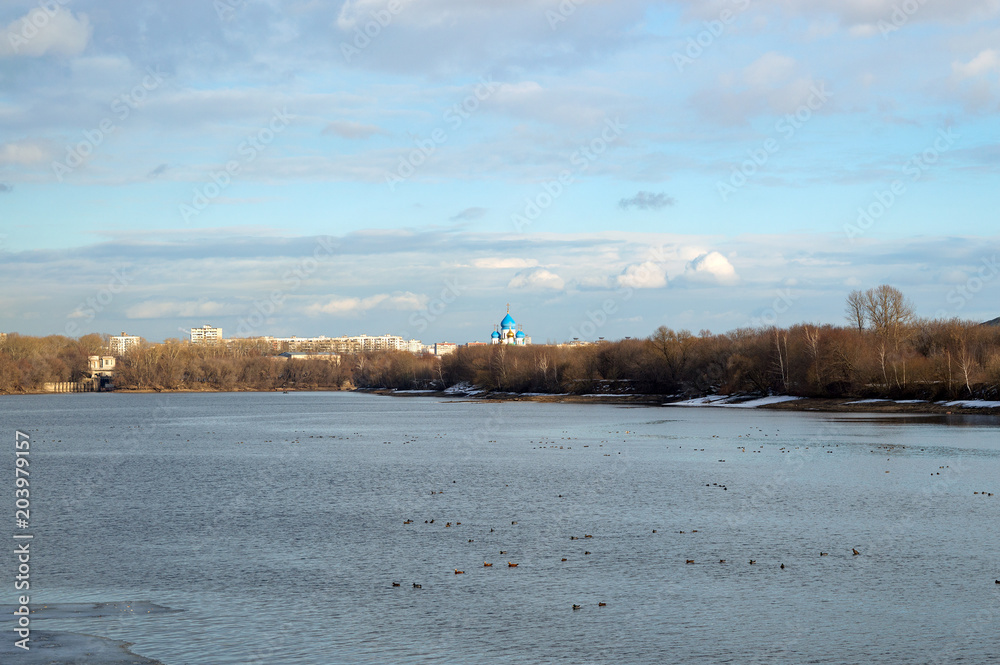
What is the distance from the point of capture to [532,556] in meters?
17.0

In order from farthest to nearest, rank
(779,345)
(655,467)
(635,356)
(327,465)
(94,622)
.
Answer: (635,356)
(779,345)
(327,465)
(655,467)
(94,622)

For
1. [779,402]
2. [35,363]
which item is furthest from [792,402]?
[35,363]

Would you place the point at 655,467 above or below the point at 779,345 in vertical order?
below

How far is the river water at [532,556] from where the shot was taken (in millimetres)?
11750

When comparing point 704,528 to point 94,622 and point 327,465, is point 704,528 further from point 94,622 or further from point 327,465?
point 327,465

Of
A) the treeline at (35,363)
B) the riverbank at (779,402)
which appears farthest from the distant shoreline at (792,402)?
the treeline at (35,363)

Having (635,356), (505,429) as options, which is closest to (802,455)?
(505,429)

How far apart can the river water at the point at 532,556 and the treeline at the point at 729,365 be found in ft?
135

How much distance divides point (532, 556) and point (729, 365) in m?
81.1

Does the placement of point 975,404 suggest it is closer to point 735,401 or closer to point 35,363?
point 735,401

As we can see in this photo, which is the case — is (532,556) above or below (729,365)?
below

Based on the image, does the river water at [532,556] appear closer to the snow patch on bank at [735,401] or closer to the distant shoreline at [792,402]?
the distant shoreline at [792,402]

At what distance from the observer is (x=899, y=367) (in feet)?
247

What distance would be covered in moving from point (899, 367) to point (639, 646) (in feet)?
234
